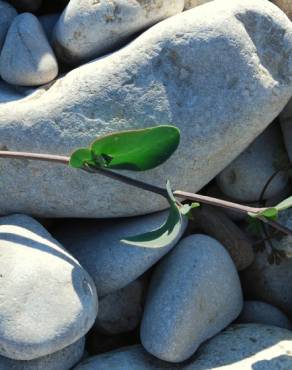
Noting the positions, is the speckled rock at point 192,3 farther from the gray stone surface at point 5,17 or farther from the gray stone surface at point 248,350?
the gray stone surface at point 248,350

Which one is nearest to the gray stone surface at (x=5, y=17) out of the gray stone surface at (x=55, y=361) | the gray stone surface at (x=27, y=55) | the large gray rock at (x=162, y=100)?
the gray stone surface at (x=27, y=55)

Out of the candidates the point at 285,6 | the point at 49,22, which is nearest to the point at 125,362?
the point at 49,22

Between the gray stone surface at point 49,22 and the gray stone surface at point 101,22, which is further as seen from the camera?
the gray stone surface at point 49,22

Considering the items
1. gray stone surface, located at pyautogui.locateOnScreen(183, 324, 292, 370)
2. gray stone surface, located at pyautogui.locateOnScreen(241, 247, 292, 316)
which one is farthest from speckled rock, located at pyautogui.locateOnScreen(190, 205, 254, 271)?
gray stone surface, located at pyautogui.locateOnScreen(183, 324, 292, 370)

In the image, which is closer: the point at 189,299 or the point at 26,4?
the point at 189,299

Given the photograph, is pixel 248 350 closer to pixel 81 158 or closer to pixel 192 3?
pixel 81 158

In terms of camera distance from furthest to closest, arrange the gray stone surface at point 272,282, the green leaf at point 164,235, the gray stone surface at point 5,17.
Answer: the gray stone surface at point 272,282
the gray stone surface at point 5,17
the green leaf at point 164,235
